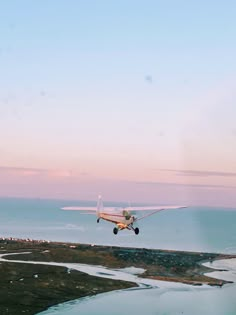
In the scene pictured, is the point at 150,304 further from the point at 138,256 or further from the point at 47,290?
the point at 138,256

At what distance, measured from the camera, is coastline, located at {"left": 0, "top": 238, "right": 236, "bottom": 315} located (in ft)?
309

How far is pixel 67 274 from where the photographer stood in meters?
119

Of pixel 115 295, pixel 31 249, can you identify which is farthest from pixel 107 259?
pixel 115 295

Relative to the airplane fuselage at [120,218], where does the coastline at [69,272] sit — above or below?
below

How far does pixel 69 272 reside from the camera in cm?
12175

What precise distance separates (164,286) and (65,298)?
27665 mm

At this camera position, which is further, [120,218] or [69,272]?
[69,272]

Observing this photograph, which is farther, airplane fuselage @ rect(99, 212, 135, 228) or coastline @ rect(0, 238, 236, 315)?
coastline @ rect(0, 238, 236, 315)

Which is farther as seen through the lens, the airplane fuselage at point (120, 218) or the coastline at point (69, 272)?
the coastline at point (69, 272)

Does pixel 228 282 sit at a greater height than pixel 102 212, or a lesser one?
lesser

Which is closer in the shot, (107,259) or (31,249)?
(107,259)

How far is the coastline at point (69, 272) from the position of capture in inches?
3711

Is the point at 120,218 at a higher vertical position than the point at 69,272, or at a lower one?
higher

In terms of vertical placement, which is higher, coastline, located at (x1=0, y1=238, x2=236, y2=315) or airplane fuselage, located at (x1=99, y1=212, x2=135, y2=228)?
airplane fuselage, located at (x1=99, y1=212, x2=135, y2=228)
